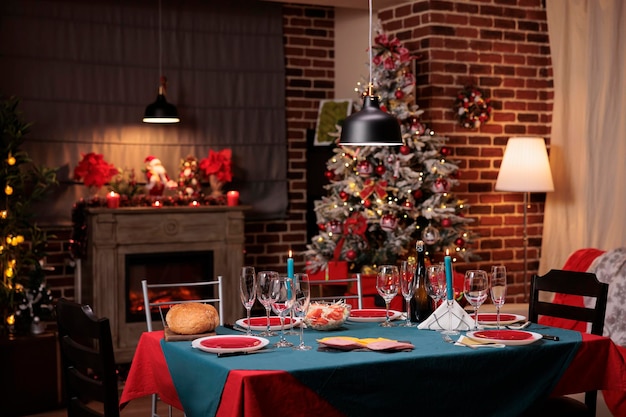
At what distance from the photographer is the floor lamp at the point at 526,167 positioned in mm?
6297

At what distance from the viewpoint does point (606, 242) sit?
20.6ft

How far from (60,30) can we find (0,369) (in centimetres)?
Answer: 253

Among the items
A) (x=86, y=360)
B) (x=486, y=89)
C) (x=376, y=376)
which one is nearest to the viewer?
(x=376, y=376)

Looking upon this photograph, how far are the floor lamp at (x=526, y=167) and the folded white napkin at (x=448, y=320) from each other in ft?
9.41

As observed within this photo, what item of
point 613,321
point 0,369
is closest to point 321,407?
point 613,321

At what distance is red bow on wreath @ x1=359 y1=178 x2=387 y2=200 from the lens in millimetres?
6145

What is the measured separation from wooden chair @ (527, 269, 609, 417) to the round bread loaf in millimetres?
1300

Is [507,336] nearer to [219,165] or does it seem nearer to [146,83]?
[219,165]

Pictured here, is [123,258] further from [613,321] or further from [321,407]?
[321,407]

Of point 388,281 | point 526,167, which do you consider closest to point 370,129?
point 388,281

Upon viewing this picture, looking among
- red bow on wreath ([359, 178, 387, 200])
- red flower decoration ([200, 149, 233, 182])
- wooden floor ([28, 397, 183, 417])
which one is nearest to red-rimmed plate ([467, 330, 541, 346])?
wooden floor ([28, 397, 183, 417])

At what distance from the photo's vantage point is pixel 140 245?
6641mm

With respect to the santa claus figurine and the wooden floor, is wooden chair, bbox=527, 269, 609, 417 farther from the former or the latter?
the santa claus figurine

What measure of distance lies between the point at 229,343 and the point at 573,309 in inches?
63.7
